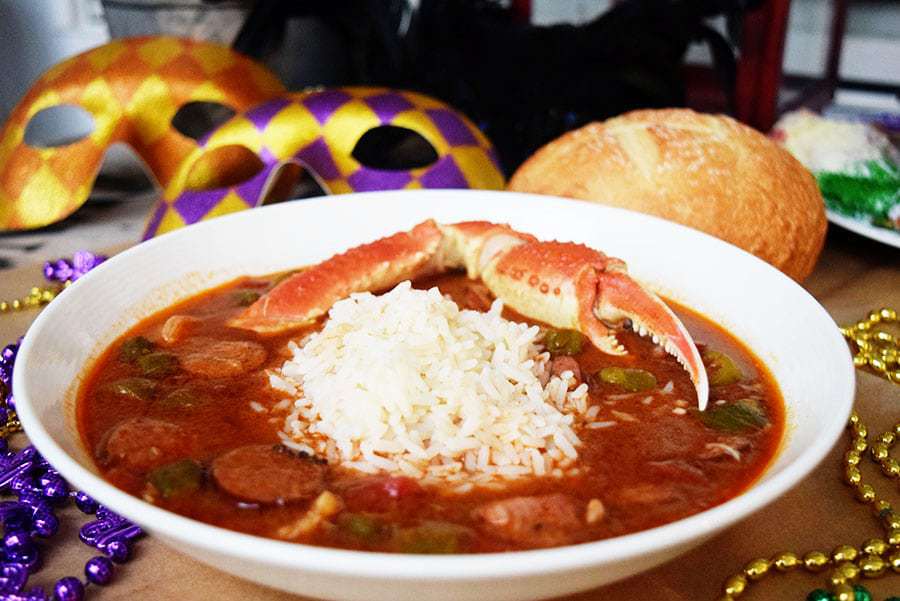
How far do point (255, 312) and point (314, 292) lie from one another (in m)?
0.12

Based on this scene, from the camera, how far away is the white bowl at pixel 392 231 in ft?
3.37

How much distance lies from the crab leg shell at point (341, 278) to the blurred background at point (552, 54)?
914 mm

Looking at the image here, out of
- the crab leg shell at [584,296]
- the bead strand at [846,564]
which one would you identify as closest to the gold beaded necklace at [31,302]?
the crab leg shell at [584,296]

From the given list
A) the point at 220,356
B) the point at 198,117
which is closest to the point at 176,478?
the point at 220,356

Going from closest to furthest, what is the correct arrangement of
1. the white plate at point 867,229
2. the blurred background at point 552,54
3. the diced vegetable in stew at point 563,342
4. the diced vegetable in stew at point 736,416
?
the diced vegetable in stew at point 736,416 < the diced vegetable in stew at point 563,342 < the white plate at point 867,229 < the blurred background at point 552,54

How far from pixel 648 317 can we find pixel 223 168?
1504mm

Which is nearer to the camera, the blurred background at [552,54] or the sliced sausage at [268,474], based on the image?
the sliced sausage at [268,474]

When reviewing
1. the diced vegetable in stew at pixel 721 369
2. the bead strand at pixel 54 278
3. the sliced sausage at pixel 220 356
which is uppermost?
the sliced sausage at pixel 220 356

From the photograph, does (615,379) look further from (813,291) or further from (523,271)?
(813,291)

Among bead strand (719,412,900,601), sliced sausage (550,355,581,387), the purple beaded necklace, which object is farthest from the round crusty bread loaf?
the purple beaded necklace

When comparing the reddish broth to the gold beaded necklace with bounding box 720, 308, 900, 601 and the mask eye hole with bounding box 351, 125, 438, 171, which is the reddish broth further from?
the mask eye hole with bounding box 351, 125, 438, 171

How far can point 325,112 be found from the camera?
104 inches

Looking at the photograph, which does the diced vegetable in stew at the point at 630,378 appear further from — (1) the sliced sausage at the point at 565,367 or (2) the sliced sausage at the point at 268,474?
(2) the sliced sausage at the point at 268,474

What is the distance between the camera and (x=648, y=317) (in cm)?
173
